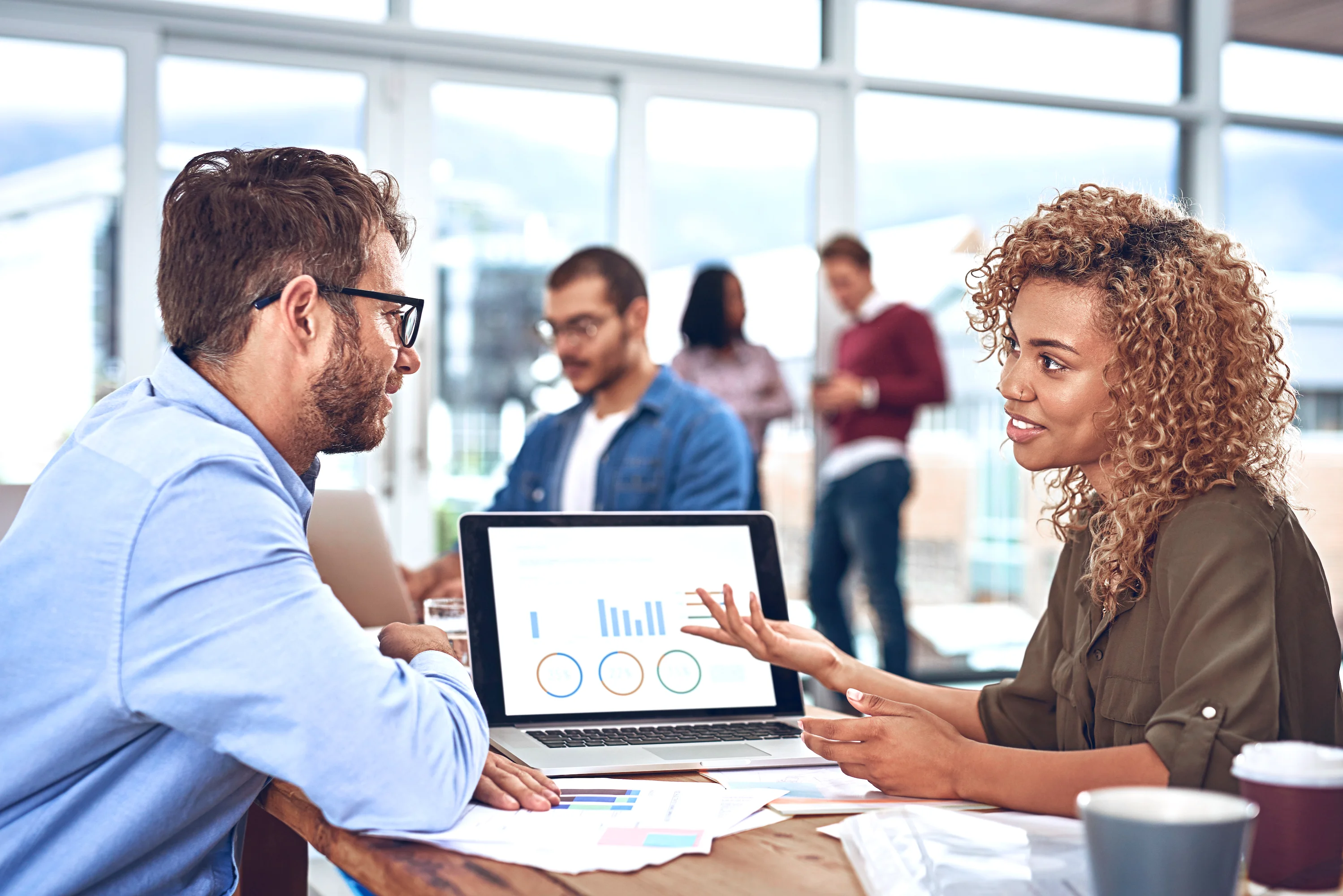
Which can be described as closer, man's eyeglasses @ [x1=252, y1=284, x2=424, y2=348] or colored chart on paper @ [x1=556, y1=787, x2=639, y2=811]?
colored chart on paper @ [x1=556, y1=787, x2=639, y2=811]

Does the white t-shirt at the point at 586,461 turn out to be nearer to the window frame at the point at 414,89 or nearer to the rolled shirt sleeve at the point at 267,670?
the window frame at the point at 414,89

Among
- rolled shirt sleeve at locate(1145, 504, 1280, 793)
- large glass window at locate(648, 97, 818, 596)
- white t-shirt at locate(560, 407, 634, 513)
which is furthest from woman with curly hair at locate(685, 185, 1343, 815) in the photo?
large glass window at locate(648, 97, 818, 596)

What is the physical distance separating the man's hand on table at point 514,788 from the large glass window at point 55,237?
3021mm

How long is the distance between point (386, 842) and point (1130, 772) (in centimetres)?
59

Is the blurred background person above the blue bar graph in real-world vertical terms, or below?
above

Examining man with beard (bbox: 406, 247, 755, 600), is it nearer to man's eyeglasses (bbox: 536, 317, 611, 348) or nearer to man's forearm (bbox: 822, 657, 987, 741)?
man's eyeglasses (bbox: 536, 317, 611, 348)

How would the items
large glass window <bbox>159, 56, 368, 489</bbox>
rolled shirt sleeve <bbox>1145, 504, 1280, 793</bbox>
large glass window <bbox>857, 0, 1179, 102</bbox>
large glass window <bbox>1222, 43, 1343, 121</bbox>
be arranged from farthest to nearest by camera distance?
large glass window <bbox>1222, 43, 1343, 121</bbox>, large glass window <bbox>857, 0, 1179, 102</bbox>, large glass window <bbox>159, 56, 368, 489</bbox>, rolled shirt sleeve <bbox>1145, 504, 1280, 793</bbox>

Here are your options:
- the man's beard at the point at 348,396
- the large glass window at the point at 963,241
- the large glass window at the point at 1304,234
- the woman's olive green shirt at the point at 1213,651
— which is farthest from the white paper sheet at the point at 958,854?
the large glass window at the point at 1304,234

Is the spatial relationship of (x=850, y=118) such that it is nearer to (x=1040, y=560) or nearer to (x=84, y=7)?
(x=1040, y=560)

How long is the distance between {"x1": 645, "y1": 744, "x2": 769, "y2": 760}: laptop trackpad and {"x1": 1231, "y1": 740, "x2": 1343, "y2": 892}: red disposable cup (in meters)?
0.54

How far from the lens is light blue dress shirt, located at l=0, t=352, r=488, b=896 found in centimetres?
90

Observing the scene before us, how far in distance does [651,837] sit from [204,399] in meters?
0.56

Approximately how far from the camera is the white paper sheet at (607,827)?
0.88 m

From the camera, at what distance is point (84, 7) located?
11.8ft
